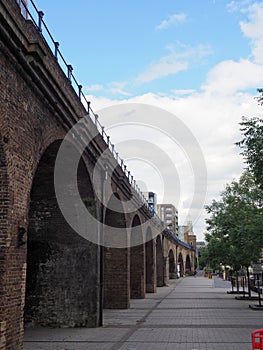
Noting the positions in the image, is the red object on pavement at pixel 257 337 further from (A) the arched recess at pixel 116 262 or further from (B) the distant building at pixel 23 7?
(A) the arched recess at pixel 116 262

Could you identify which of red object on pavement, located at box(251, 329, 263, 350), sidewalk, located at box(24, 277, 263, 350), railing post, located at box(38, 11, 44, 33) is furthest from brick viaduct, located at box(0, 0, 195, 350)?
red object on pavement, located at box(251, 329, 263, 350)

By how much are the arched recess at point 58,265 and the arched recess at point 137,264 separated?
37.7ft

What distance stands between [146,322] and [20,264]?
8492mm

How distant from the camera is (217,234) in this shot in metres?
26.2

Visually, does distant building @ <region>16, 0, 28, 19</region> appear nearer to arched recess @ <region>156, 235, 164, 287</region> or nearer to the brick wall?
the brick wall

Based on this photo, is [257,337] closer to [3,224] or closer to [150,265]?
[3,224]

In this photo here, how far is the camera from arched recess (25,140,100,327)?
14062 millimetres

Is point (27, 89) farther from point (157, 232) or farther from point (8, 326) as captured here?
point (157, 232)

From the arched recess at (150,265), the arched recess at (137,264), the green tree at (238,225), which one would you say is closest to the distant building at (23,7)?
the green tree at (238,225)

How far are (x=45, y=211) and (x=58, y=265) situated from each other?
1803 millimetres

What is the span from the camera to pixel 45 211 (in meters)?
14.6

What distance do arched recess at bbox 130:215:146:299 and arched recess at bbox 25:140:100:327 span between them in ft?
37.7

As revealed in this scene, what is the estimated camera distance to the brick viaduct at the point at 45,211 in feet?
25.6

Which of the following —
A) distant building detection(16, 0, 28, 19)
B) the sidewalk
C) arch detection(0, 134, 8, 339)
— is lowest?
the sidewalk
